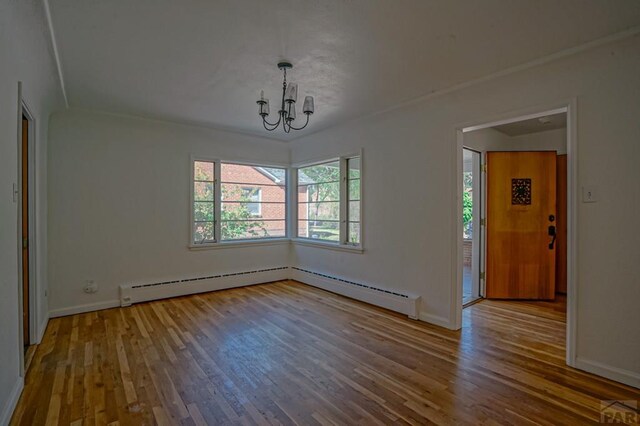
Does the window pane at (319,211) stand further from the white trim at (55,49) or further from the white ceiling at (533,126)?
the white trim at (55,49)

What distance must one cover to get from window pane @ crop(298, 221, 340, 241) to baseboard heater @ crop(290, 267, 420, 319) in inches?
22.5

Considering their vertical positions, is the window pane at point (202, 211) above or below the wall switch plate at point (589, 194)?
below

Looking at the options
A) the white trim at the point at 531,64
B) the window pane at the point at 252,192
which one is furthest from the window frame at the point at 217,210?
the white trim at the point at 531,64

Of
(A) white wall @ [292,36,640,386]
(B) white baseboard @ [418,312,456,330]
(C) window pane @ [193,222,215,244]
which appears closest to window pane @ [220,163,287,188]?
(C) window pane @ [193,222,215,244]

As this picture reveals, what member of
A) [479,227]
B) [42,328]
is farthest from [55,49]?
[479,227]

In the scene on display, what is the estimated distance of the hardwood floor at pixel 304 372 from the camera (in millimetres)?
1955

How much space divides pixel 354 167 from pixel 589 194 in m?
2.69

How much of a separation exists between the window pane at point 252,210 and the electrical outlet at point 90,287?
185 cm

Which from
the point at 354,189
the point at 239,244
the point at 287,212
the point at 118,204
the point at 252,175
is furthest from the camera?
the point at 287,212

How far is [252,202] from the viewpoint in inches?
210

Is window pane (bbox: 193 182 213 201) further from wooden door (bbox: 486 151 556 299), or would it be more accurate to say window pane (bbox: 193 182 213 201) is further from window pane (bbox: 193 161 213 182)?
wooden door (bbox: 486 151 556 299)

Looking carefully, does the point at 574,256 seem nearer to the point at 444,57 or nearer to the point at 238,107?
the point at 444,57

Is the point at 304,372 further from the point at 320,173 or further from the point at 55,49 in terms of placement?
the point at 320,173

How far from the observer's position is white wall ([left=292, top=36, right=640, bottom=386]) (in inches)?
89.1
